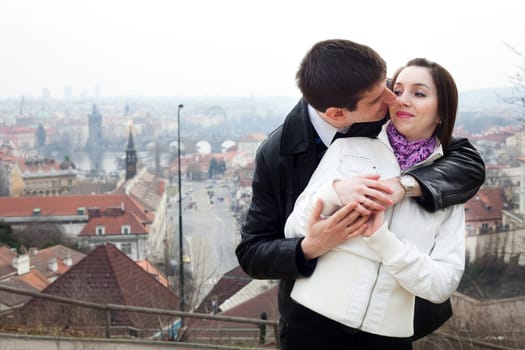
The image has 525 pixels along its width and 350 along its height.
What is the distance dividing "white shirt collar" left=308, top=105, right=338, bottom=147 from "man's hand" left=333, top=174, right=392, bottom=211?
12 centimetres

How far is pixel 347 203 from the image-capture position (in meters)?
1.12

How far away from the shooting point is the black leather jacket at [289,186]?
1188mm

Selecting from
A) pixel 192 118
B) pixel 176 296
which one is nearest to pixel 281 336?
pixel 176 296

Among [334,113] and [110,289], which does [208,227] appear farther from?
[334,113]

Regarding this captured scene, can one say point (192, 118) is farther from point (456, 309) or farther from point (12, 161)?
point (456, 309)

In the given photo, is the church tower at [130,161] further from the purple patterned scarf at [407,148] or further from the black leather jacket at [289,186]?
the purple patterned scarf at [407,148]

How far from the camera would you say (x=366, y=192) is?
1.10 m

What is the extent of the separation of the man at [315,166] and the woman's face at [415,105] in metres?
0.03

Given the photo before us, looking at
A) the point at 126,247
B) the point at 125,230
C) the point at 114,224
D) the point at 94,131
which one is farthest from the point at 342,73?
the point at 94,131

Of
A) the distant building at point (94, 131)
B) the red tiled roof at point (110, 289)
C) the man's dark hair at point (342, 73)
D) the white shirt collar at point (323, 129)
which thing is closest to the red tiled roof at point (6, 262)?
the red tiled roof at point (110, 289)

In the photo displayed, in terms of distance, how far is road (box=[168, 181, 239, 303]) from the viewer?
17.2 meters

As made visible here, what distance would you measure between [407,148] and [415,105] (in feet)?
0.27

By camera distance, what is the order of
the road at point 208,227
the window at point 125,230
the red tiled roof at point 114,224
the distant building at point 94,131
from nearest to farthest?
the road at point 208,227 < the red tiled roof at point 114,224 < the window at point 125,230 < the distant building at point 94,131

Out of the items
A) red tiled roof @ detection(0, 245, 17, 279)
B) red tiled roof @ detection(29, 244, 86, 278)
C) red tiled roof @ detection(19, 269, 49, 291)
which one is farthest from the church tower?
red tiled roof @ detection(19, 269, 49, 291)
